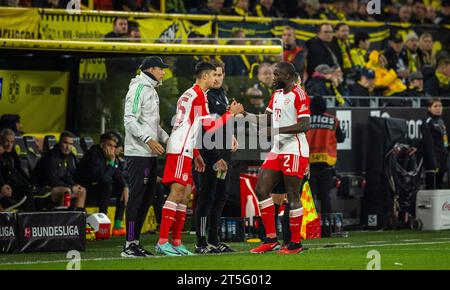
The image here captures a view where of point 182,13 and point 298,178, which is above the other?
point 182,13

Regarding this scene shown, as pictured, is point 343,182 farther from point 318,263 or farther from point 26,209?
point 318,263

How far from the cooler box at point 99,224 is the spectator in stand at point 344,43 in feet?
23.2

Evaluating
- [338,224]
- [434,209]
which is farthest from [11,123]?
[434,209]

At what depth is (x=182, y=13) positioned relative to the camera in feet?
68.4

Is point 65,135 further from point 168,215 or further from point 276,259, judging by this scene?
point 276,259

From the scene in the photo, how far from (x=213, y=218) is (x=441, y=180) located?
7424mm

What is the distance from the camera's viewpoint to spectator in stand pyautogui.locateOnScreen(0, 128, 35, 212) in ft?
51.7

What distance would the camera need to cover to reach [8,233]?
13391 millimetres

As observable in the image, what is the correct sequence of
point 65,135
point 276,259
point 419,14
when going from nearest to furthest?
point 276,259, point 65,135, point 419,14

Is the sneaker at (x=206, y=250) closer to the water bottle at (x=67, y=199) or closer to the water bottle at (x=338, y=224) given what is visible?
the water bottle at (x=67, y=199)

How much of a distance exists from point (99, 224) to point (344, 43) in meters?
7.67

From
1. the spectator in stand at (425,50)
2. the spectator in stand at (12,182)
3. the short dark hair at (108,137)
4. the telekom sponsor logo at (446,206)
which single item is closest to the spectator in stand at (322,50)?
the spectator in stand at (425,50)
